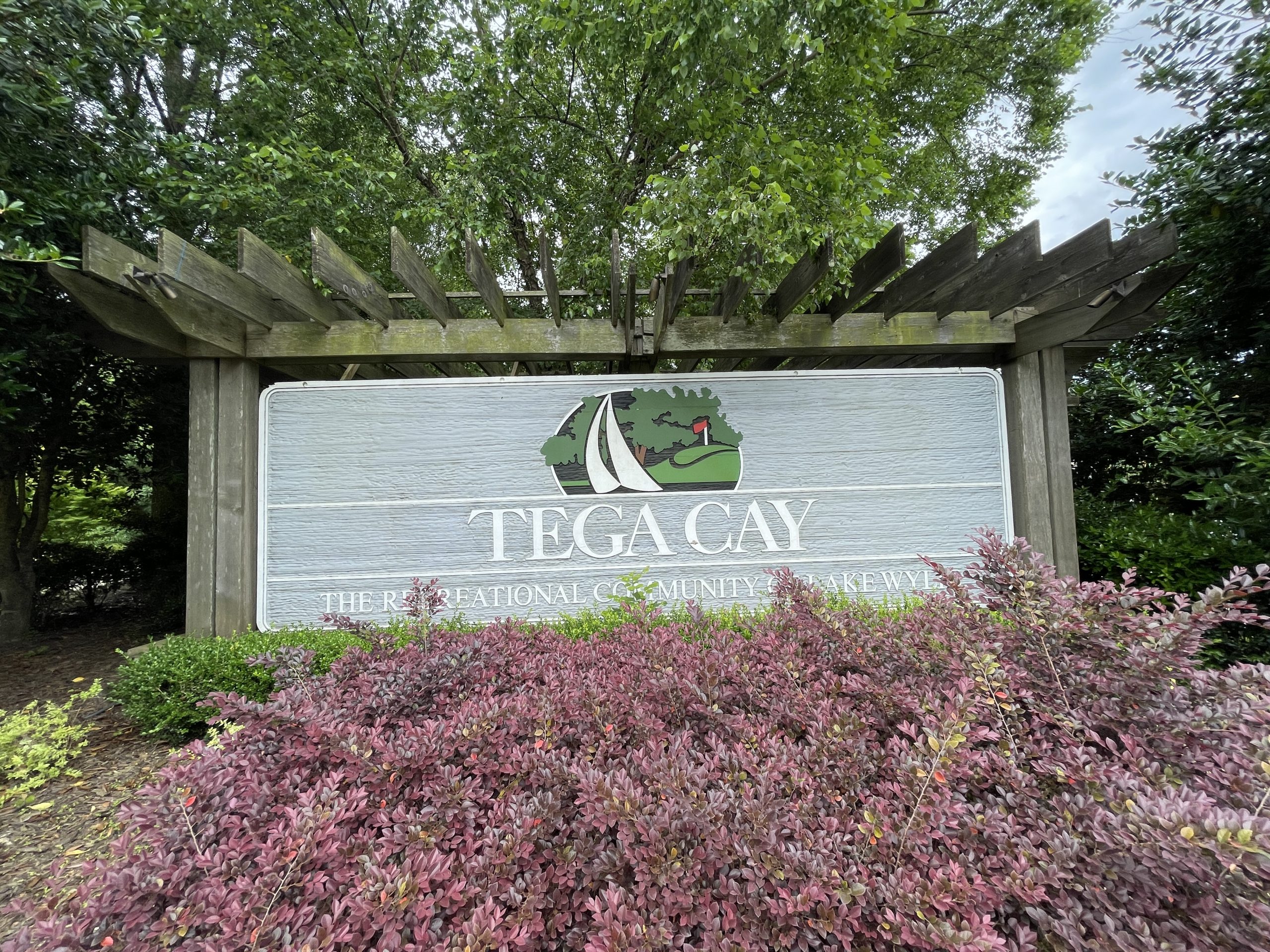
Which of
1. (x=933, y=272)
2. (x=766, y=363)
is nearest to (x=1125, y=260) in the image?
(x=933, y=272)

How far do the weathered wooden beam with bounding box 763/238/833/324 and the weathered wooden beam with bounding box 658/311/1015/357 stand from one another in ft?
0.42

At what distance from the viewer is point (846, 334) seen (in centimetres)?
361

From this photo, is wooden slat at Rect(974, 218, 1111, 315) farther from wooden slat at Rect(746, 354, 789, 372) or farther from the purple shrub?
the purple shrub

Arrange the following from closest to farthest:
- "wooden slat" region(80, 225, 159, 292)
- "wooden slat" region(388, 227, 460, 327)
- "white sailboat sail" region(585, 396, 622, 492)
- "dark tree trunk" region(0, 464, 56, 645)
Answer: "wooden slat" region(80, 225, 159, 292)
"wooden slat" region(388, 227, 460, 327)
"white sailboat sail" region(585, 396, 622, 492)
"dark tree trunk" region(0, 464, 56, 645)

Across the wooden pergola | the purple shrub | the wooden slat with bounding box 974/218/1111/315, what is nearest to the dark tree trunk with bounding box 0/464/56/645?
the wooden pergola

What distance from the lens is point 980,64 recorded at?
6066mm

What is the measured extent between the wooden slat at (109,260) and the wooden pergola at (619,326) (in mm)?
24

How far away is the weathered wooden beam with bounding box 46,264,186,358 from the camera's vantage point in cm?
277

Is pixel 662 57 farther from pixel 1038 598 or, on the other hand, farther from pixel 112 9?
pixel 1038 598

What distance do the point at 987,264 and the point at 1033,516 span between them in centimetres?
171

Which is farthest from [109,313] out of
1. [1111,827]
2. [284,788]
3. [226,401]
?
[1111,827]

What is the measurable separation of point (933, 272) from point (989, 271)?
0.53 metres

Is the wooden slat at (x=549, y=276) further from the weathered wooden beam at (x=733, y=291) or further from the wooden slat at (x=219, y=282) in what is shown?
the wooden slat at (x=219, y=282)

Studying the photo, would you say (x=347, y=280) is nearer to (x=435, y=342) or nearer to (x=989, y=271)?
(x=435, y=342)
